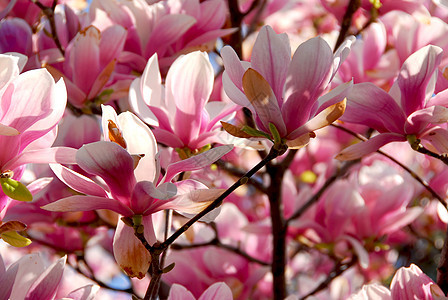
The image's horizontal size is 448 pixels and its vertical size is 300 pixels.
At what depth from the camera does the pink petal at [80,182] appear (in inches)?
30.2

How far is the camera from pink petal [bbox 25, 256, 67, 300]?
2.70ft

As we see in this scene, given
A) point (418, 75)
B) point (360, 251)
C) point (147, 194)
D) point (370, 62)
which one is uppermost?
point (418, 75)

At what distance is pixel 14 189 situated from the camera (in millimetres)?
795

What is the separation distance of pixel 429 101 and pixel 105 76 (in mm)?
570

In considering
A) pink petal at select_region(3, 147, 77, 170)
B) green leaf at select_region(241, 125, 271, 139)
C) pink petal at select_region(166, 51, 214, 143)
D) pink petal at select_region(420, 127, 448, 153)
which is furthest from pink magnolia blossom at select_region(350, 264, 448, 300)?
pink petal at select_region(3, 147, 77, 170)

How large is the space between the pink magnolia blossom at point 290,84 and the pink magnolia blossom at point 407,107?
0.35 ft

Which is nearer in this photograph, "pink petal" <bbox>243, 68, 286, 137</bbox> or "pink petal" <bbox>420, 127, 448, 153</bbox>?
"pink petal" <bbox>243, 68, 286, 137</bbox>

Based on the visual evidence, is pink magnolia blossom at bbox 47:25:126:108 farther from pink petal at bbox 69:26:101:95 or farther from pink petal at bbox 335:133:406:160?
pink petal at bbox 335:133:406:160

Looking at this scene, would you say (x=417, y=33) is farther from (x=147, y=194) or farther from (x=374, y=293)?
(x=147, y=194)

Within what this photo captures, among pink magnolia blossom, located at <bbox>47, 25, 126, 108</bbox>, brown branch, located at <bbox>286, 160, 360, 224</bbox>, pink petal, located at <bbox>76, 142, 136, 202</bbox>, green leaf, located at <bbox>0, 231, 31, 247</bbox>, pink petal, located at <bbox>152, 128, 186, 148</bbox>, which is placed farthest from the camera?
brown branch, located at <bbox>286, 160, 360, 224</bbox>

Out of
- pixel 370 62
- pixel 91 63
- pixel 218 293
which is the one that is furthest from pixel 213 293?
pixel 370 62

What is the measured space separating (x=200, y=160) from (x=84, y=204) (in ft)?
0.55

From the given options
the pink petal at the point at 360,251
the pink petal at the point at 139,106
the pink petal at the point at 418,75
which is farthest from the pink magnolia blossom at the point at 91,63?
the pink petal at the point at 360,251

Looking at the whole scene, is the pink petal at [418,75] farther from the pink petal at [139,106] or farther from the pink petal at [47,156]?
the pink petal at [47,156]
